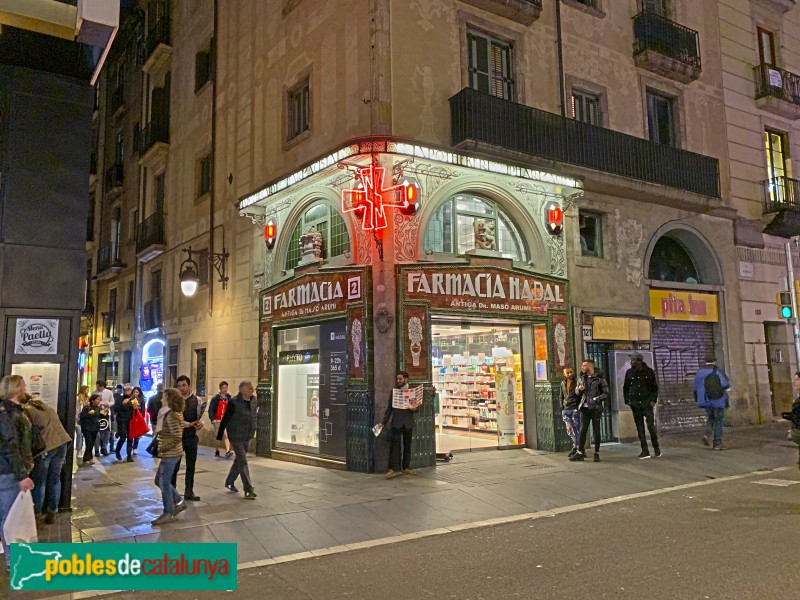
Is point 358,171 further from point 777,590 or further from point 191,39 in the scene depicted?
point 191,39

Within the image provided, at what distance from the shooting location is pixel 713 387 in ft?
43.2

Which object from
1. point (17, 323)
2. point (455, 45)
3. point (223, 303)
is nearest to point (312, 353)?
point (223, 303)

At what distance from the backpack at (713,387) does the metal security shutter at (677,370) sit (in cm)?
260

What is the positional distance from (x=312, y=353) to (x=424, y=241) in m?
3.37

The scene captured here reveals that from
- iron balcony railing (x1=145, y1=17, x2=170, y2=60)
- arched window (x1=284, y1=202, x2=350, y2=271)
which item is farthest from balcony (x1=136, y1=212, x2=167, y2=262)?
arched window (x1=284, y1=202, x2=350, y2=271)

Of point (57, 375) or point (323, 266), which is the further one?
point (323, 266)

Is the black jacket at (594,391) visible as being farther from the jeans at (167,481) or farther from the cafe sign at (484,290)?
the jeans at (167,481)

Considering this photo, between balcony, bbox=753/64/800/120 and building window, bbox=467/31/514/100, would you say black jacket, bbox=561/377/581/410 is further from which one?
balcony, bbox=753/64/800/120

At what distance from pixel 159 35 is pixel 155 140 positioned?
12.7ft

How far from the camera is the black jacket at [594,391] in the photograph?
1187 cm

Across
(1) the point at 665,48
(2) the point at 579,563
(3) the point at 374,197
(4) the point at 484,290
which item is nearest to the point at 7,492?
(2) the point at 579,563

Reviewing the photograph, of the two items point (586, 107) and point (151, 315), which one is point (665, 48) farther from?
point (151, 315)

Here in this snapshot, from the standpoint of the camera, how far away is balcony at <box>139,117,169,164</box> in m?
20.9

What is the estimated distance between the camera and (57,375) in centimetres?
877
